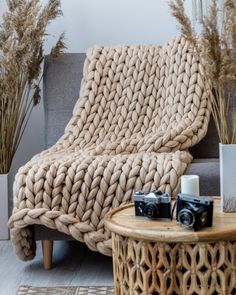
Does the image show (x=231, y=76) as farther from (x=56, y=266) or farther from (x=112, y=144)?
(x=56, y=266)

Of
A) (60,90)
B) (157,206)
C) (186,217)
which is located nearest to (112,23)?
(60,90)

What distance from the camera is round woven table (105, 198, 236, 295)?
4.74 ft

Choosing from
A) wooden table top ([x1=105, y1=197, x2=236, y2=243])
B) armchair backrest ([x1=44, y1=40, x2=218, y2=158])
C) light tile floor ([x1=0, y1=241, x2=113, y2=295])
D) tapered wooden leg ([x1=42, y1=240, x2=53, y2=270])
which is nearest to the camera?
wooden table top ([x1=105, y1=197, x2=236, y2=243])

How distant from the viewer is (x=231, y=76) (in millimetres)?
1527

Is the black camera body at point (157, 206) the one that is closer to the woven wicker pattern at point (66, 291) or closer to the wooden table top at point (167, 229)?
the wooden table top at point (167, 229)

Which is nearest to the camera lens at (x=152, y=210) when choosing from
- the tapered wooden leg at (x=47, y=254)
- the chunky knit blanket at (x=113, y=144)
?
the chunky knit blanket at (x=113, y=144)

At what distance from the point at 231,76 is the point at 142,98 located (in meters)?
1.11

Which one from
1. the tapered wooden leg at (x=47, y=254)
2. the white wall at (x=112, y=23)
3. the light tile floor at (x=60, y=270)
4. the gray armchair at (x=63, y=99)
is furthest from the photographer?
the white wall at (x=112, y=23)

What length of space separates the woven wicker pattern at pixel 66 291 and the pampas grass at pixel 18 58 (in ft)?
2.80

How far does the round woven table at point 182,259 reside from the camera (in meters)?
1.45

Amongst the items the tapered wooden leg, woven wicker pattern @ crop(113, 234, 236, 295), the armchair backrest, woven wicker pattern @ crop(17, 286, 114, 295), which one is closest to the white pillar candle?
woven wicker pattern @ crop(113, 234, 236, 295)

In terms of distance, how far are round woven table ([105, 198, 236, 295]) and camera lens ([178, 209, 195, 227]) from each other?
A: 0.06 feet

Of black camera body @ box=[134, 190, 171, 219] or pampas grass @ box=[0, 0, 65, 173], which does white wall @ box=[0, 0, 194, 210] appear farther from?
black camera body @ box=[134, 190, 171, 219]

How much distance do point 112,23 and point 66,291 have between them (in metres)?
1.55
